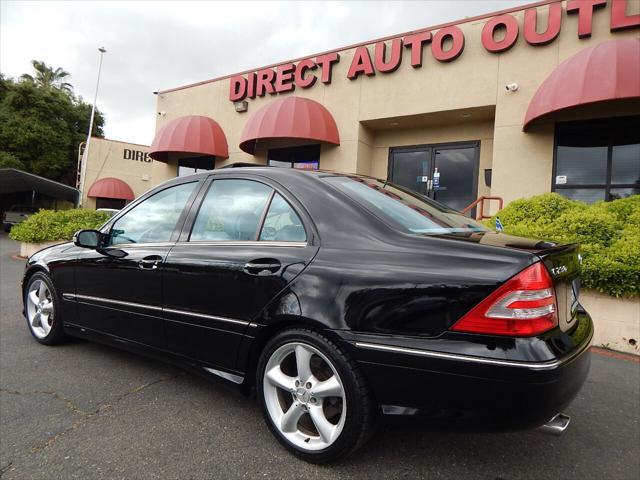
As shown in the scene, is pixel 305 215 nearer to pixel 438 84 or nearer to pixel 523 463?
pixel 523 463

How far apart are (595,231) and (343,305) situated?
4599 mm

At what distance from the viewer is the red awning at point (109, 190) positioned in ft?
80.9

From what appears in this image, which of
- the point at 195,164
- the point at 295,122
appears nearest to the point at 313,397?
the point at 295,122

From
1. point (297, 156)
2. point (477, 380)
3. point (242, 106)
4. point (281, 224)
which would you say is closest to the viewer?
point (477, 380)

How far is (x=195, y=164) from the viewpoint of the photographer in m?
15.4

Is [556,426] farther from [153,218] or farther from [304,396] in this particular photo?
[153,218]

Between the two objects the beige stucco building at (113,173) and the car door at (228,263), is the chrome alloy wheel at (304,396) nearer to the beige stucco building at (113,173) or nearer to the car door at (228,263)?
the car door at (228,263)

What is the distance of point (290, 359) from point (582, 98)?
303 inches

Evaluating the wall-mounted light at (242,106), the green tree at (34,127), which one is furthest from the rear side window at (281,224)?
the green tree at (34,127)

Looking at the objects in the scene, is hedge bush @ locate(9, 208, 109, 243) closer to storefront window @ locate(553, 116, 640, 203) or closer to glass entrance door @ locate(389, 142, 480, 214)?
glass entrance door @ locate(389, 142, 480, 214)

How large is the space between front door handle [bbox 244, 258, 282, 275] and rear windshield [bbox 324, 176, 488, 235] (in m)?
0.56

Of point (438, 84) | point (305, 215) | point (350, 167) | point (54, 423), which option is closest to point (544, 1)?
point (438, 84)

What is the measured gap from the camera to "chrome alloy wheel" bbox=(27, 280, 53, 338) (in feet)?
12.4

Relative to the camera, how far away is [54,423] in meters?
2.46
